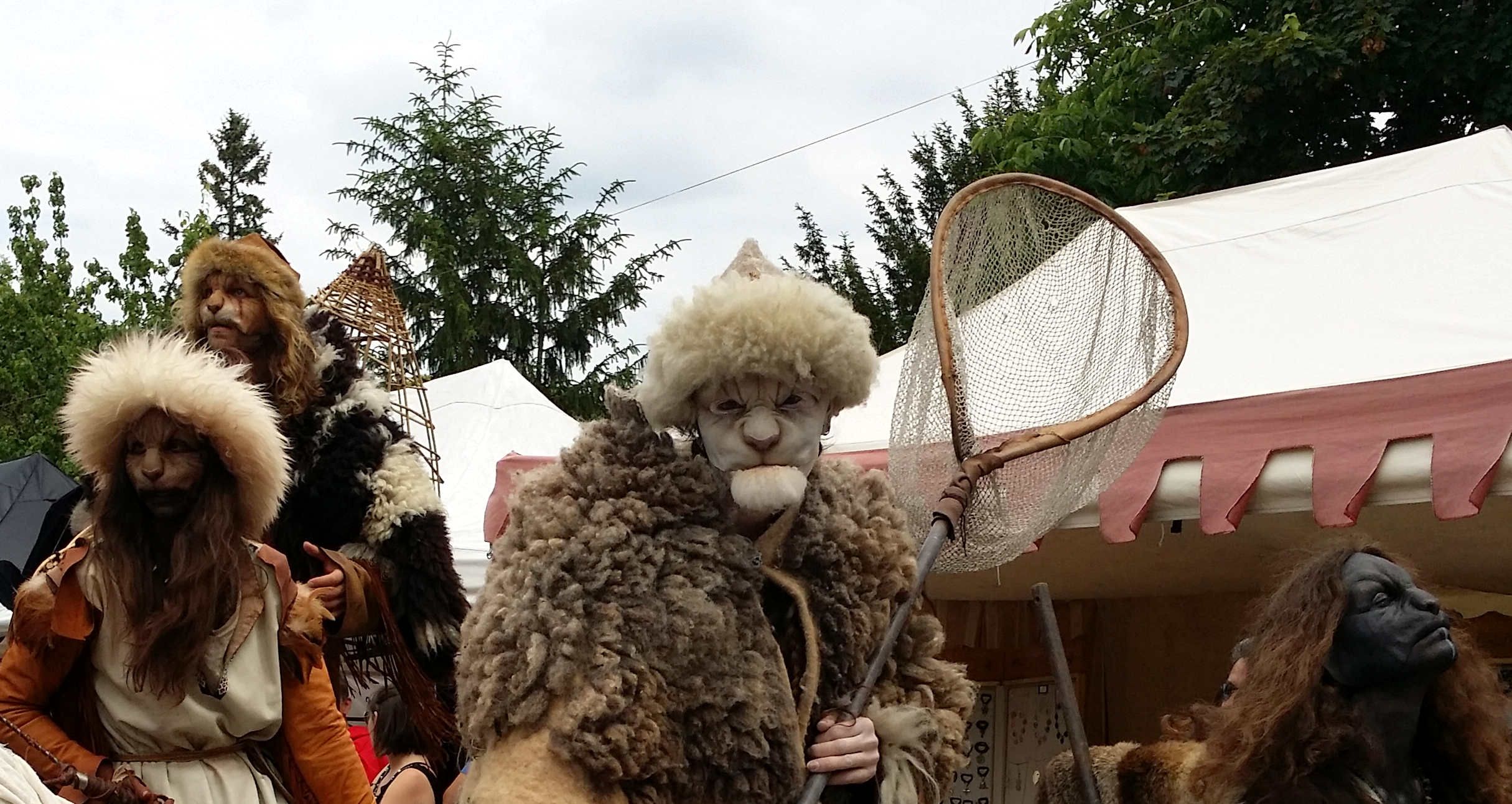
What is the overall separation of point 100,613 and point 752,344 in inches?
50.0

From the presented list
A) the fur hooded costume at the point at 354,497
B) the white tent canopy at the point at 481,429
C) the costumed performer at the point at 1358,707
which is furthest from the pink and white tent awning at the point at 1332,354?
the white tent canopy at the point at 481,429

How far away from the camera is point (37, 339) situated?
16422 millimetres

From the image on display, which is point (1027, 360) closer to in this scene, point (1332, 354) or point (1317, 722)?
point (1317, 722)

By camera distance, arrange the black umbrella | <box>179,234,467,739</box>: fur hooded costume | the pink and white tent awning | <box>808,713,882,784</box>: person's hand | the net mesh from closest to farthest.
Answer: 1. <box>808,713,882,784</box>: person's hand
2. the net mesh
3. <box>179,234,467,739</box>: fur hooded costume
4. the pink and white tent awning
5. the black umbrella

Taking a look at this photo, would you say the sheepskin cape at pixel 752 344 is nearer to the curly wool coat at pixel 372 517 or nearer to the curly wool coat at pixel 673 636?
the curly wool coat at pixel 673 636

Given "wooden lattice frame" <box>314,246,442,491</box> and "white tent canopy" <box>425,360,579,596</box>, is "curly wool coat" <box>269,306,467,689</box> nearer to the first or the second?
"wooden lattice frame" <box>314,246,442,491</box>

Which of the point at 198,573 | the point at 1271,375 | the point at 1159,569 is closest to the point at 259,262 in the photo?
the point at 198,573

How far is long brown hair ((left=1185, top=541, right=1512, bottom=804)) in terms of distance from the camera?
259cm

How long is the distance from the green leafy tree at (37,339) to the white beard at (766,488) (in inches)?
554

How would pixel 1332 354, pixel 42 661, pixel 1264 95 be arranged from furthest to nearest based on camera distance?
pixel 1264 95, pixel 1332 354, pixel 42 661

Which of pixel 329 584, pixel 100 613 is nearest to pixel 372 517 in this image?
pixel 329 584

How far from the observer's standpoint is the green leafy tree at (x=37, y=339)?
51.9ft

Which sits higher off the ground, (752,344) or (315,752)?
(752,344)

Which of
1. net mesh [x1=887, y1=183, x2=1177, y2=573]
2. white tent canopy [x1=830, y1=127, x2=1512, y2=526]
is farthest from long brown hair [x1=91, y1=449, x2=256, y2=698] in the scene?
white tent canopy [x1=830, y1=127, x2=1512, y2=526]
